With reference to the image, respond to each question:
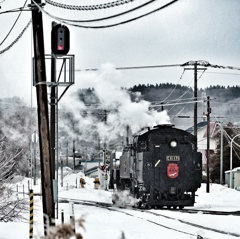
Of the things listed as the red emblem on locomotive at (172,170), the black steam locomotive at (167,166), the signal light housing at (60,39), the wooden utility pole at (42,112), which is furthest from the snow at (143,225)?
the signal light housing at (60,39)

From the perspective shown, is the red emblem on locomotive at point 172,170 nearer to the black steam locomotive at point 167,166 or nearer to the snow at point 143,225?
the black steam locomotive at point 167,166

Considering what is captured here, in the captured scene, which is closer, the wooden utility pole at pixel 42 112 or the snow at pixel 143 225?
the wooden utility pole at pixel 42 112

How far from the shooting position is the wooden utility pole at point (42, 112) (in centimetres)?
1588

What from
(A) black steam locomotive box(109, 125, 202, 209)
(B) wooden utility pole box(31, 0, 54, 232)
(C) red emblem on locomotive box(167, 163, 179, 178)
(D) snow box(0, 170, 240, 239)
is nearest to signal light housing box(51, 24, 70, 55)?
(B) wooden utility pole box(31, 0, 54, 232)

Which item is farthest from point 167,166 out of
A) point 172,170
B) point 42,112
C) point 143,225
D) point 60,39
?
point 60,39

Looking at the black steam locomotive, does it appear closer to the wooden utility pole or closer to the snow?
the snow

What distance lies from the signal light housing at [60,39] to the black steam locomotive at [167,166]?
11.6 m

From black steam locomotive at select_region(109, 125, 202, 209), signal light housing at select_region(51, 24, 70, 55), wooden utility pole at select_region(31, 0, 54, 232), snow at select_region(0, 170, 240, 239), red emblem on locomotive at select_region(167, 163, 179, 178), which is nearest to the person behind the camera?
signal light housing at select_region(51, 24, 70, 55)

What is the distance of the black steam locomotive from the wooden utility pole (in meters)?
11.0

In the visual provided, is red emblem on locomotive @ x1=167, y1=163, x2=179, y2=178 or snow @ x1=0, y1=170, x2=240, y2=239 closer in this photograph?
snow @ x1=0, y1=170, x2=240, y2=239

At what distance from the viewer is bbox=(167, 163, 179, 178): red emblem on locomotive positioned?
89.4 feet

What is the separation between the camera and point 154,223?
73.0 feet

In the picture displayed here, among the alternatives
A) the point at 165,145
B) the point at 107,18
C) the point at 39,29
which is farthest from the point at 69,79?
the point at 165,145

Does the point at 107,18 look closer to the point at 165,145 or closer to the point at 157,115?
the point at 165,145
